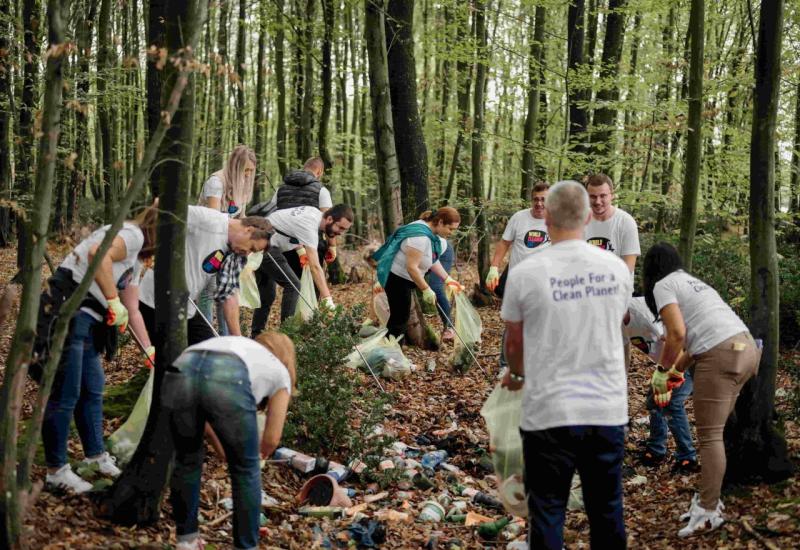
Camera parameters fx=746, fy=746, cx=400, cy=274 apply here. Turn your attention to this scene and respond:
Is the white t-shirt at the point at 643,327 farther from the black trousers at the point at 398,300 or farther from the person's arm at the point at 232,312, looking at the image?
the black trousers at the point at 398,300

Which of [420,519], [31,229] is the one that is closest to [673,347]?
[420,519]

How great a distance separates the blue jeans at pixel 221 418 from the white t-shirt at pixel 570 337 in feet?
3.97

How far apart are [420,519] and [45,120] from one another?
3206mm

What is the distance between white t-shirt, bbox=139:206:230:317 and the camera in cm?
498

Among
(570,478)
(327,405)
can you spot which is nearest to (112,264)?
(327,405)

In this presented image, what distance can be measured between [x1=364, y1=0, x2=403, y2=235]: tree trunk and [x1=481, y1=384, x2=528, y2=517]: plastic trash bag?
4.18m

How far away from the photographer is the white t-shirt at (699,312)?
4215 mm

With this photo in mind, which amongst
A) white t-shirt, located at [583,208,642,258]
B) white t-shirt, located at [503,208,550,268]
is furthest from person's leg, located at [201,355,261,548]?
white t-shirt, located at [503,208,550,268]

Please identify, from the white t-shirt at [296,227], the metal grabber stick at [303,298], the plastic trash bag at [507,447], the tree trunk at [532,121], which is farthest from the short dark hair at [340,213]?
the tree trunk at [532,121]

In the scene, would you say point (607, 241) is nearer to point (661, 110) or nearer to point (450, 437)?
point (450, 437)

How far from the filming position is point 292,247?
307 inches

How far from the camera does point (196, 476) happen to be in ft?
11.2

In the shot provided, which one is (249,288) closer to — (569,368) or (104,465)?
(104,465)

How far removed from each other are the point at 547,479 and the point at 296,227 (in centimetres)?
505
